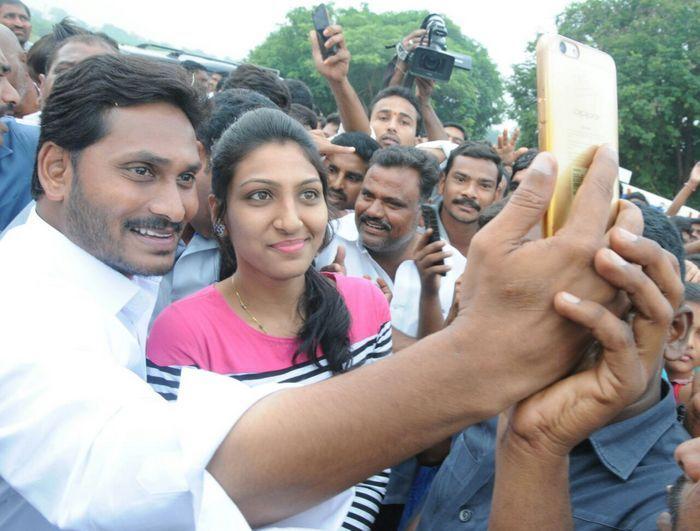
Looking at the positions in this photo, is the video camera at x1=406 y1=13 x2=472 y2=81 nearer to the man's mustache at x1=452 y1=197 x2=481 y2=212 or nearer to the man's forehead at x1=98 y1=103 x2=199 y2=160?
the man's mustache at x1=452 y1=197 x2=481 y2=212

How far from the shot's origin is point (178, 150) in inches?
69.2

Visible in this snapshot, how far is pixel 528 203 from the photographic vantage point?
3.34 feet

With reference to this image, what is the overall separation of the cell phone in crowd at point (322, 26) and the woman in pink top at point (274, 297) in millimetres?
2402

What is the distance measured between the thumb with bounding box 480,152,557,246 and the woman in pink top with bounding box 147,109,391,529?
3.47ft

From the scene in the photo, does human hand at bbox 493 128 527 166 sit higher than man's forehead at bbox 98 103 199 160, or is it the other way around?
man's forehead at bbox 98 103 199 160

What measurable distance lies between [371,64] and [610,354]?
145 feet

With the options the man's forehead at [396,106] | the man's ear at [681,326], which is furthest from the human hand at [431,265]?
the man's forehead at [396,106]

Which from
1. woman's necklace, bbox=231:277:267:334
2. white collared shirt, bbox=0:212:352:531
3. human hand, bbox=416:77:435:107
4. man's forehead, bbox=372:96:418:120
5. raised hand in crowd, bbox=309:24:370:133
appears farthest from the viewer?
human hand, bbox=416:77:435:107

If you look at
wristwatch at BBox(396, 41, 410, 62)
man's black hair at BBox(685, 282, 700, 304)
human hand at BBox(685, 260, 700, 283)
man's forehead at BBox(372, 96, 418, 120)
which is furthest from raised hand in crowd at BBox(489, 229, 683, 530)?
wristwatch at BBox(396, 41, 410, 62)

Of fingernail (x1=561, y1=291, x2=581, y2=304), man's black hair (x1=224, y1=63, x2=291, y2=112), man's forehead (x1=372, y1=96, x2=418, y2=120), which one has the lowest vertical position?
man's forehead (x1=372, y1=96, x2=418, y2=120)

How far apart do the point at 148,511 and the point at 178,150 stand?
3.61 feet

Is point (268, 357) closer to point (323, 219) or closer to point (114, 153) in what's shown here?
point (323, 219)

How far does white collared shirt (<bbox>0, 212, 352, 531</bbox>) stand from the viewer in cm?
96

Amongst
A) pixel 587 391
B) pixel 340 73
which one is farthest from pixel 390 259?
pixel 587 391
